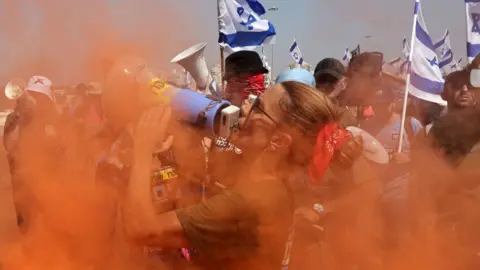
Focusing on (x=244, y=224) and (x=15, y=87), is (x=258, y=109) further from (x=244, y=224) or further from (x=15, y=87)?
(x=15, y=87)

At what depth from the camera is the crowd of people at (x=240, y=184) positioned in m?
1.76

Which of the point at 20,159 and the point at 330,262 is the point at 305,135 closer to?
the point at 330,262

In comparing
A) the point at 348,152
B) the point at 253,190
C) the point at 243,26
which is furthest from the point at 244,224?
the point at 243,26

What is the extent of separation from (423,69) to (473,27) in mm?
549

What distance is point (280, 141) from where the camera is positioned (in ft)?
5.96

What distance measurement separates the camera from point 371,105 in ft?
13.9

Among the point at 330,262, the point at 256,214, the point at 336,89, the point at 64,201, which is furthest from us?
the point at 336,89

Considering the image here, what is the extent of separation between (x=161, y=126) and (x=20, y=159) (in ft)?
4.56

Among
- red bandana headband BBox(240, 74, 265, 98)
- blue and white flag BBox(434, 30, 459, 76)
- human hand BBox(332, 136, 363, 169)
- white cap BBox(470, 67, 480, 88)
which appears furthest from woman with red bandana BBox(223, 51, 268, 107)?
blue and white flag BBox(434, 30, 459, 76)

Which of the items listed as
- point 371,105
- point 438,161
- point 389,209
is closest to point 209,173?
point 389,209

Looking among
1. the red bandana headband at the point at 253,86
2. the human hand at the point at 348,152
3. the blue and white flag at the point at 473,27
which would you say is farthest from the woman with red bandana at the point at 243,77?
the blue and white flag at the point at 473,27

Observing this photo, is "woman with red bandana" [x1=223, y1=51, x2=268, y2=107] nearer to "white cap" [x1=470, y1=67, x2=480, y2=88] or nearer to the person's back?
the person's back

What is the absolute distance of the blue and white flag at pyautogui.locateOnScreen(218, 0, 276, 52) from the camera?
5.29 m

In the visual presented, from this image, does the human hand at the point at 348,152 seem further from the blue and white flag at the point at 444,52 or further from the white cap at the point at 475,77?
the blue and white flag at the point at 444,52
